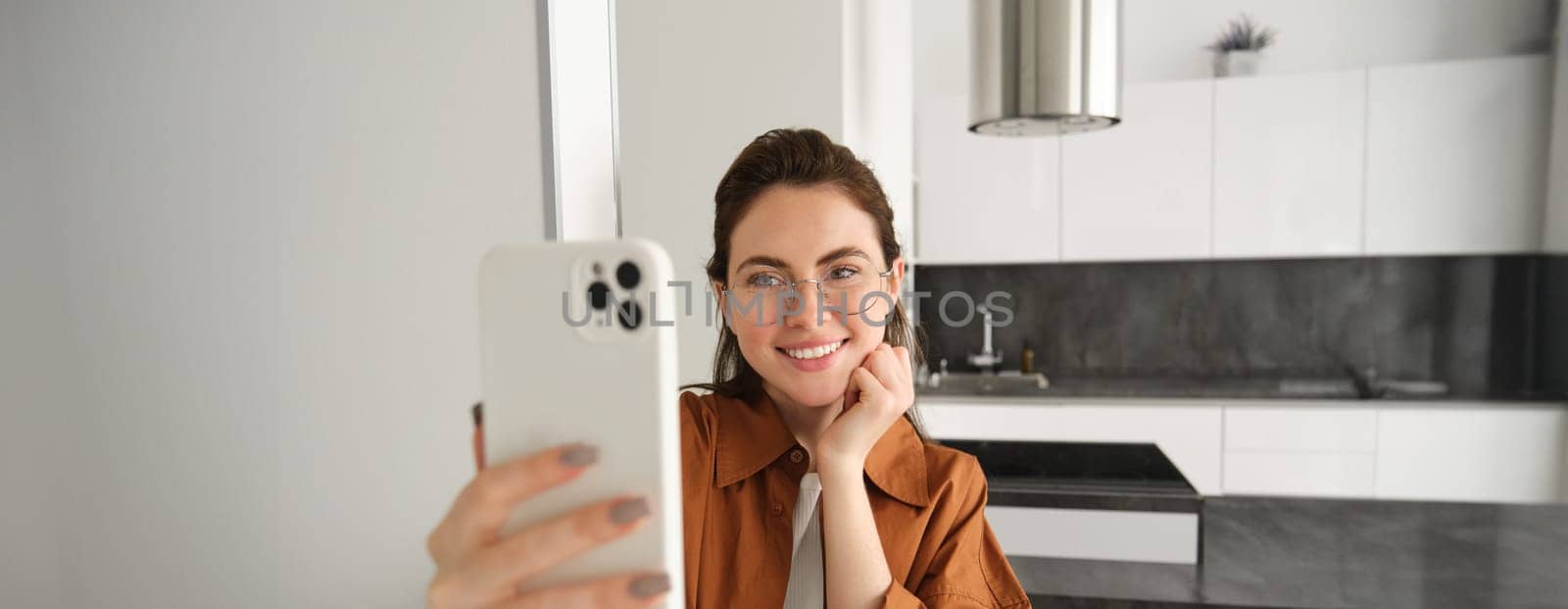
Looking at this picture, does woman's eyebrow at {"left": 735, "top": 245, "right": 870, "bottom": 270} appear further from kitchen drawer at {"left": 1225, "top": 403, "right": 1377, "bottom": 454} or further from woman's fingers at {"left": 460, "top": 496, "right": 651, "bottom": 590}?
kitchen drawer at {"left": 1225, "top": 403, "right": 1377, "bottom": 454}

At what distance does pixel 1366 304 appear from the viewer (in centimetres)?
301

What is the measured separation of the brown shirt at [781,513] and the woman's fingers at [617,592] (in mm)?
359

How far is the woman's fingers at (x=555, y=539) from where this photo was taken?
250 millimetres

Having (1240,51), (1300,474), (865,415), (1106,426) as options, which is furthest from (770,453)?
(1240,51)

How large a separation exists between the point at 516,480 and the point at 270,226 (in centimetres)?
15

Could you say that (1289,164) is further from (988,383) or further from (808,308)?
(808,308)

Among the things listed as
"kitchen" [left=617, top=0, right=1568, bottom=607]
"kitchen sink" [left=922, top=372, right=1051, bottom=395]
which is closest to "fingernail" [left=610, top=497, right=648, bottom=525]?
"kitchen" [left=617, top=0, right=1568, bottom=607]

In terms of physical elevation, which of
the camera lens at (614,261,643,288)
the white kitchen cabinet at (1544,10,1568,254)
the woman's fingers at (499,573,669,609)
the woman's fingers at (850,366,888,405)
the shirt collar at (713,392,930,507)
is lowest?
the shirt collar at (713,392,930,507)

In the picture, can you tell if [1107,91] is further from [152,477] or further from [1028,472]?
[152,477]

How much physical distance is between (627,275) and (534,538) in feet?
0.30

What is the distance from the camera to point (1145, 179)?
2787 millimetres

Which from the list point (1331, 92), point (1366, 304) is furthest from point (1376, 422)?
point (1331, 92)

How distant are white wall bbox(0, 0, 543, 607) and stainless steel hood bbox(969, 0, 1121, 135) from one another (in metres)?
1.16

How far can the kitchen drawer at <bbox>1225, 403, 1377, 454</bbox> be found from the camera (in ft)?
8.52
